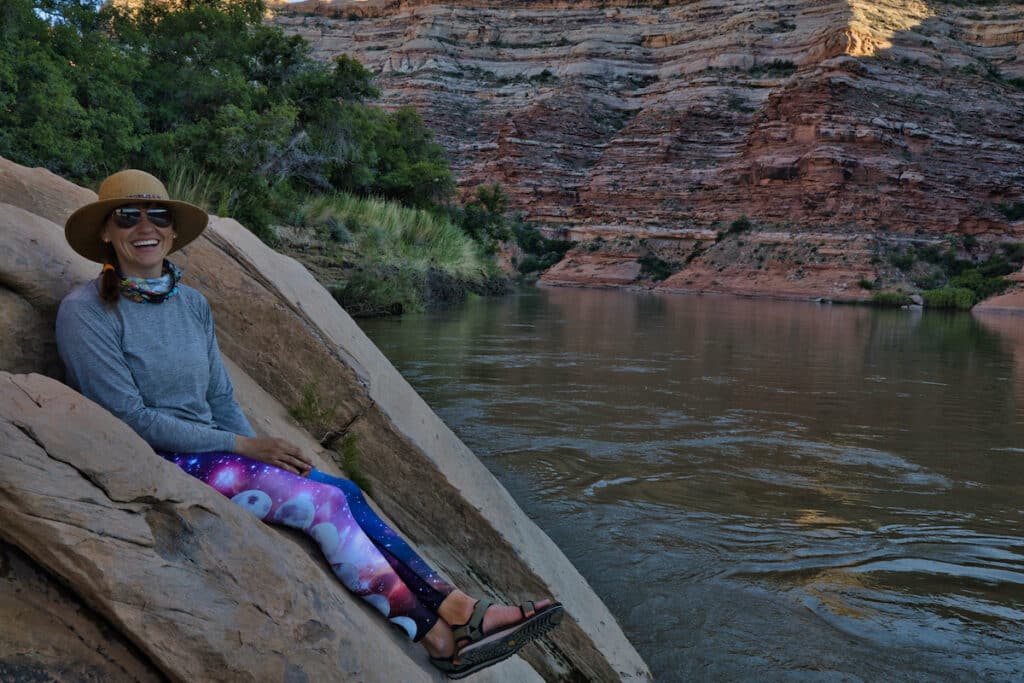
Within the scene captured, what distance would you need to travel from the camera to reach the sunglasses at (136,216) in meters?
2.70

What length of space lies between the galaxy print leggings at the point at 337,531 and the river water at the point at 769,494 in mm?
1675

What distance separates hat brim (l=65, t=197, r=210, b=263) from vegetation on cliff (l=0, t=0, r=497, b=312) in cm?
1114

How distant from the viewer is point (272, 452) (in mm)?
2631

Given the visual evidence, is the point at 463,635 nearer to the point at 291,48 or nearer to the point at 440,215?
the point at 291,48

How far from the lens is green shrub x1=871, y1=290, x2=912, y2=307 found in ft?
127

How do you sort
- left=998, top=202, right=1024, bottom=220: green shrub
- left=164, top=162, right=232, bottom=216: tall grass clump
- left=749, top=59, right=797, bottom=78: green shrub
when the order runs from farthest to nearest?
1. left=749, top=59, right=797, bottom=78: green shrub
2. left=998, top=202, right=1024, bottom=220: green shrub
3. left=164, top=162, right=232, bottom=216: tall grass clump

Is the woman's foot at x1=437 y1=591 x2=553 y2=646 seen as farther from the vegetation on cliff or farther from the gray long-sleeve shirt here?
the vegetation on cliff

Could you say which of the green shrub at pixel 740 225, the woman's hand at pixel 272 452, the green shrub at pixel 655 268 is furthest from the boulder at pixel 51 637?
the green shrub at pixel 740 225

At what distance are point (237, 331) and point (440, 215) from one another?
23.2 m

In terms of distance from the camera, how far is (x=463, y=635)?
8.34 ft

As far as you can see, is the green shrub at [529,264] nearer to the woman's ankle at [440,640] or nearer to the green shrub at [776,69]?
the green shrub at [776,69]

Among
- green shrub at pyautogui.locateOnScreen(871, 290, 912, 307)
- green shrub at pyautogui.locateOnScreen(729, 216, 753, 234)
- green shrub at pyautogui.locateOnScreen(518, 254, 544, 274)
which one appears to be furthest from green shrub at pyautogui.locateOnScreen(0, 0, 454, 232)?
green shrub at pyautogui.locateOnScreen(518, 254, 544, 274)

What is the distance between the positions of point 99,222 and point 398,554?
4.77 ft

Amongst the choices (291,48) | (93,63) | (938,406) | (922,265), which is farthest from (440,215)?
(922,265)
